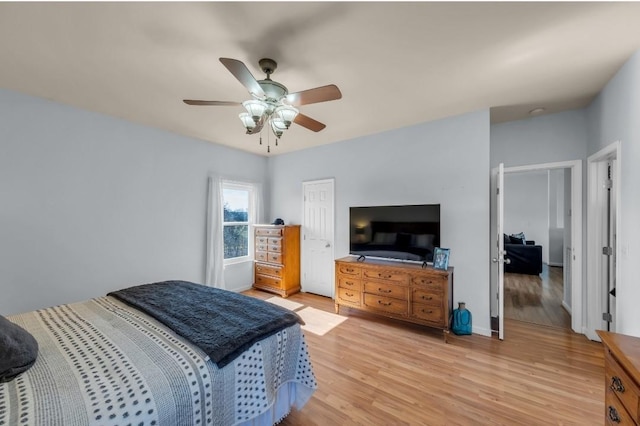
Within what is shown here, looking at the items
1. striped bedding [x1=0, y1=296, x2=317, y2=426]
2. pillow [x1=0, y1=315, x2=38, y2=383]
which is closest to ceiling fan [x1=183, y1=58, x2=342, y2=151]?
striped bedding [x1=0, y1=296, x2=317, y2=426]

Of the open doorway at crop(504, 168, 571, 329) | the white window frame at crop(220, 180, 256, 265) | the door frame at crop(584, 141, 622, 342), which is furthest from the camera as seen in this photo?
the white window frame at crop(220, 180, 256, 265)

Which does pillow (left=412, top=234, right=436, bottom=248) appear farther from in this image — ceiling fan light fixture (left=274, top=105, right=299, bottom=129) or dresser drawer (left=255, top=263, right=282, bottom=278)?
dresser drawer (left=255, top=263, right=282, bottom=278)

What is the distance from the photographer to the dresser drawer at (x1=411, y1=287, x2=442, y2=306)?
2.80 m

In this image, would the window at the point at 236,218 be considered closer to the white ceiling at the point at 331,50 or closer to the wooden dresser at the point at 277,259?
the wooden dresser at the point at 277,259

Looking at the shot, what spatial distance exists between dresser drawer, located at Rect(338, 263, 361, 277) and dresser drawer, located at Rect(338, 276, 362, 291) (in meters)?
0.07

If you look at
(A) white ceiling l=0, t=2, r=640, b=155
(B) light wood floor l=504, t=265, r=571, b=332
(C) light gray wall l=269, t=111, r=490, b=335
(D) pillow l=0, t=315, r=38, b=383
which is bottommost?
(B) light wood floor l=504, t=265, r=571, b=332

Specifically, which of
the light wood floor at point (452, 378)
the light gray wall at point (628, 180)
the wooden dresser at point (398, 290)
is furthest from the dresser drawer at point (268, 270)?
the light gray wall at point (628, 180)

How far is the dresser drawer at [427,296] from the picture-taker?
2.80 metres

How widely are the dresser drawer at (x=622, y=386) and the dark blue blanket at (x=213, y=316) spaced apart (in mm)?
1632

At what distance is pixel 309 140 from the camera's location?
160 inches

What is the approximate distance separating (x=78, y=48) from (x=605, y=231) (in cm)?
503

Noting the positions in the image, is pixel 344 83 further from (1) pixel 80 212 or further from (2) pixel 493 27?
(1) pixel 80 212

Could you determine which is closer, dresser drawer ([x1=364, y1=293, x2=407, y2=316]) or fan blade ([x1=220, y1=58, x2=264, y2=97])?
fan blade ([x1=220, y1=58, x2=264, y2=97])

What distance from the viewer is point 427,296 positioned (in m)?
2.86
